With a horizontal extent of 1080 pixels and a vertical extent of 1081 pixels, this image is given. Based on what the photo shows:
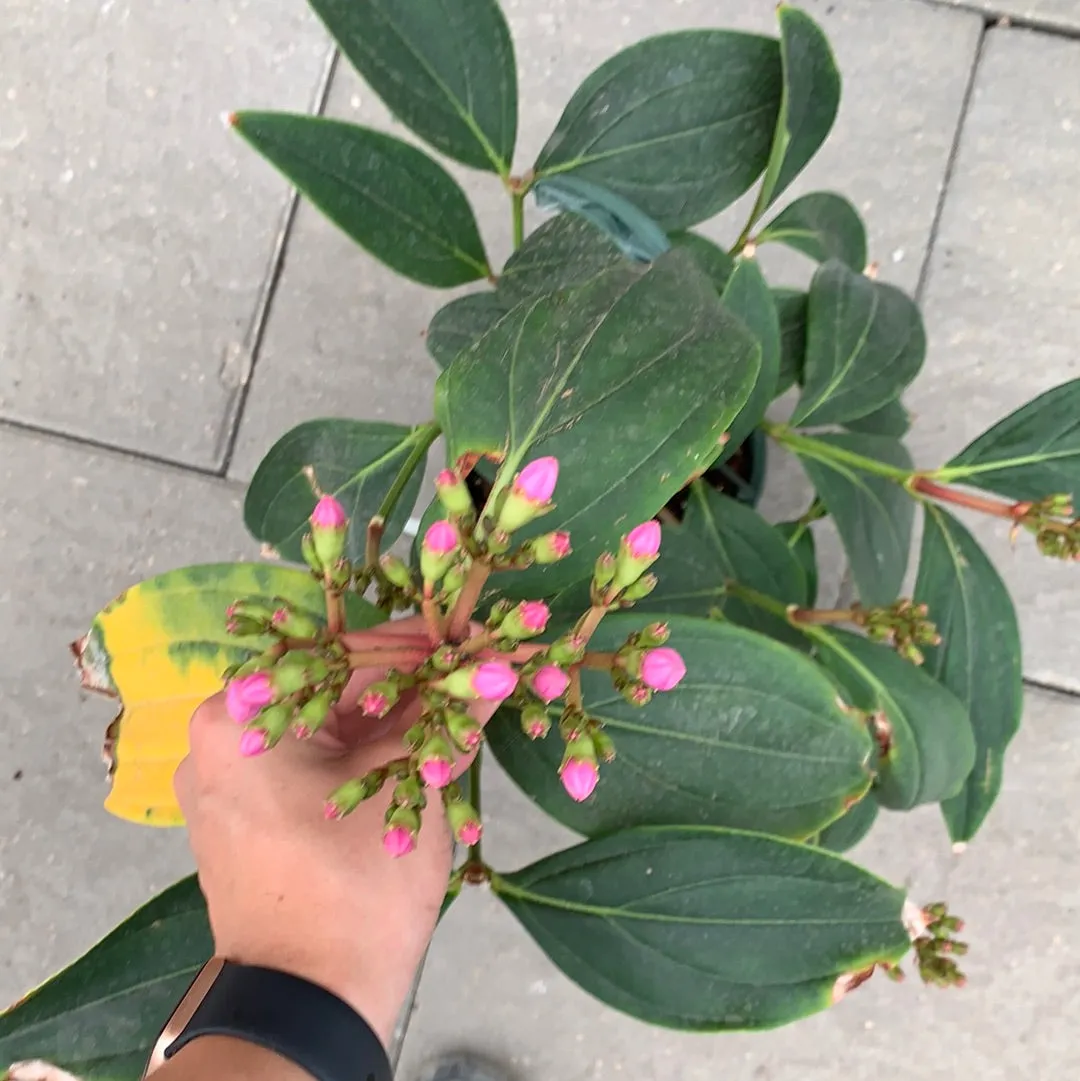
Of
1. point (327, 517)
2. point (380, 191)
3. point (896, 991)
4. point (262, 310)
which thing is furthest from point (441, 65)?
point (896, 991)

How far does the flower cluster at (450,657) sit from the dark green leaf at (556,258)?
18 cm

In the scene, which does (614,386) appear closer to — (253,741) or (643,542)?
(643,542)

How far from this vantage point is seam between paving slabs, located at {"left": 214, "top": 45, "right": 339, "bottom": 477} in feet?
3.42

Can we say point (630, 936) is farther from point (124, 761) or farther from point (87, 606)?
point (87, 606)

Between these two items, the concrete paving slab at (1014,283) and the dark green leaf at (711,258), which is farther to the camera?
the concrete paving slab at (1014,283)

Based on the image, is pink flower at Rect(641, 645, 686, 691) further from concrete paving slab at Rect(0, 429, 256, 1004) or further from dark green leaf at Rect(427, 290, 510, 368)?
concrete paving slab at Rect(0, 429, 256, 1004)

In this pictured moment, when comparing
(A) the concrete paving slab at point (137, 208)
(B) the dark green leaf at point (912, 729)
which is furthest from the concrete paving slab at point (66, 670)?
(B) the dark green leaf at point (912, 729)

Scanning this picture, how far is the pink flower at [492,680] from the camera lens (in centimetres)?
37

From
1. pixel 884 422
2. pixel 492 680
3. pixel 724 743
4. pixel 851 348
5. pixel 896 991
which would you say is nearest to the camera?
pixel 492 680

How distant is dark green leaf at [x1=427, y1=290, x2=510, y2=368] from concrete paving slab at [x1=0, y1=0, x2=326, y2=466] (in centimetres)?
50

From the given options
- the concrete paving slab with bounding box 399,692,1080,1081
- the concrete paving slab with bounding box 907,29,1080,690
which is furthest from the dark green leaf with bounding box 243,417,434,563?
the concrete paving slab with bounding box 907,29,1080,690

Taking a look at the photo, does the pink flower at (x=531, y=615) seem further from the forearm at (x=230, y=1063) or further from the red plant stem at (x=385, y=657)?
the forearm at (x=230, y=1063)

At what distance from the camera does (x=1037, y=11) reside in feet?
3.41

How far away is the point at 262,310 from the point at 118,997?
0.70 meters
